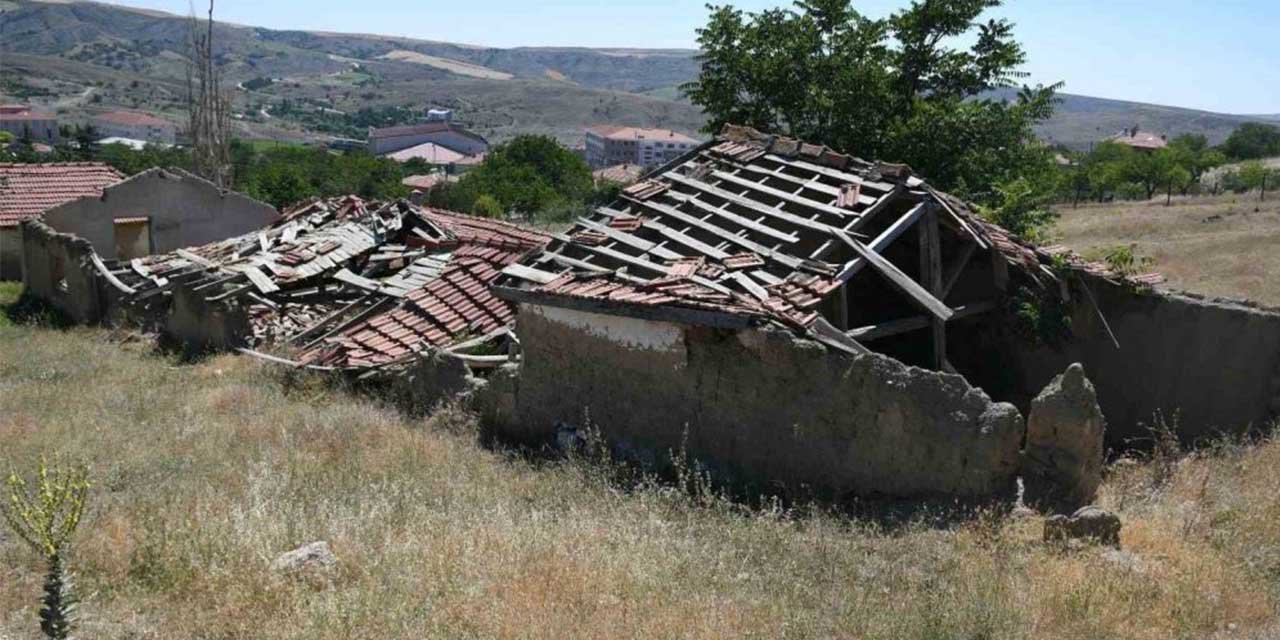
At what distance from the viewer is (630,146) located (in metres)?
153

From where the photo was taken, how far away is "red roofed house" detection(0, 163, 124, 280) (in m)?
25.9

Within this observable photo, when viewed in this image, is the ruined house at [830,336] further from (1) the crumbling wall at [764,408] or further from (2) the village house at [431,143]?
(2) the village house at [431,143]

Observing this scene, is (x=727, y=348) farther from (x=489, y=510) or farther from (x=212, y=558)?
(x=212, y=558)

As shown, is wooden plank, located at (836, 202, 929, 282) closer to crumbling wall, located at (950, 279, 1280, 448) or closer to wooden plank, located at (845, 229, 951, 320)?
wooden plank, located at (845, 229, 951, 320)

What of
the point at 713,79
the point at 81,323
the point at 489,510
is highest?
the point at 713,79

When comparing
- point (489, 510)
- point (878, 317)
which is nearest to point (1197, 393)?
point (878, 317)

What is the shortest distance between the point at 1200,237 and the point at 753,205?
28.8 m

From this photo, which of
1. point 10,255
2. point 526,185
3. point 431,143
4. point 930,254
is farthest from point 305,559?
point 431,143

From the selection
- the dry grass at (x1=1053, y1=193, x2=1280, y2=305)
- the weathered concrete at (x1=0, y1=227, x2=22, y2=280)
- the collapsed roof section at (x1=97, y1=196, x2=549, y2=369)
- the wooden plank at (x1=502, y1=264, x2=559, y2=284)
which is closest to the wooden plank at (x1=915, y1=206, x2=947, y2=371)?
the wooden plank at (x1=502, y1=264, x2=559, y2=284)

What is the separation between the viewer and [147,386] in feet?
44.4

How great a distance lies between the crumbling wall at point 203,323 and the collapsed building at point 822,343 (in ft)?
6.26

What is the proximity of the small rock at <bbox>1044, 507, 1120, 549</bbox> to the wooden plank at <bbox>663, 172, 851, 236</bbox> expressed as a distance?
13.2ft

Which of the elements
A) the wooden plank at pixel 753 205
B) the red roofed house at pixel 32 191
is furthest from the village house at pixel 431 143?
the wooden plank at pixel 753 205

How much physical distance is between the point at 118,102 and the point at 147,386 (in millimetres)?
173859
